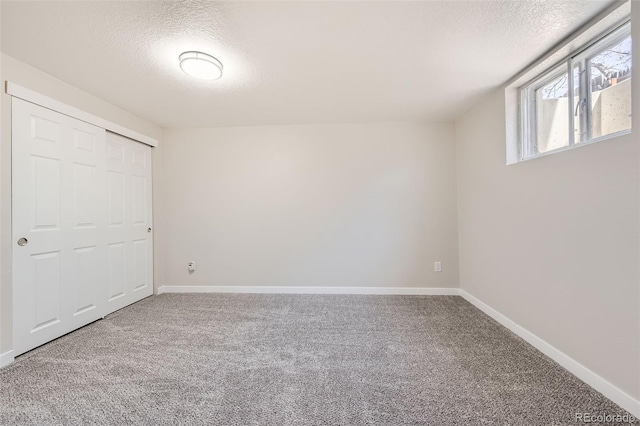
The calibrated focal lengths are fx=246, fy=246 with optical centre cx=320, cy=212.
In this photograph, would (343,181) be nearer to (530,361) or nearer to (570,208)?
(570,208)

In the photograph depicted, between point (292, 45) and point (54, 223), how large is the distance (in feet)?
8.28

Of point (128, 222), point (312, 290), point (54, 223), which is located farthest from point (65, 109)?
point (312, 290)

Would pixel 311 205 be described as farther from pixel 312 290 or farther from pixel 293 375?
pixel 293 375

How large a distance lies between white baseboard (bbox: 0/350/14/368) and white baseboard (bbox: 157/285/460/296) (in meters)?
1.57

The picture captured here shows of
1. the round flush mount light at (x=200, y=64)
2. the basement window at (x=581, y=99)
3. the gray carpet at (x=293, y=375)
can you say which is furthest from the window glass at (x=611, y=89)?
the round flush mount light at (x=200, y=64)

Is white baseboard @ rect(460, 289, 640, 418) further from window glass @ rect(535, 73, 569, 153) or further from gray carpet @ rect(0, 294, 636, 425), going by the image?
window glass @ rect(535, 73, 569, 153)

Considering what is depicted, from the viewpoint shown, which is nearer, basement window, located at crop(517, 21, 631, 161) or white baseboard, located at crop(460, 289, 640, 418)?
white baseboard, located at crop(460, 289, 640, 418)

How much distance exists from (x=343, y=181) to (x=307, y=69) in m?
1.60

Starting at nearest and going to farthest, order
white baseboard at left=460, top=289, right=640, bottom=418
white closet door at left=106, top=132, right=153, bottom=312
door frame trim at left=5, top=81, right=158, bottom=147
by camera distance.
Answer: white baseboard at left=460, top=289, right=640, bottom=418 → door frame trim at left=5, top=81, right=158, bottom=147 → white closet door at left=106, top=132, right=153, bottom=312

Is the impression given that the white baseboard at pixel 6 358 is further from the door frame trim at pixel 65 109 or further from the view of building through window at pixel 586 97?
the view of building through window at pixel 586 97

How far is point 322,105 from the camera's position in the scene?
2766 mm

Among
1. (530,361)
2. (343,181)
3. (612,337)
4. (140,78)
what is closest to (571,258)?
(612,337)

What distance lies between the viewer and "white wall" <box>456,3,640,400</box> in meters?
1.35

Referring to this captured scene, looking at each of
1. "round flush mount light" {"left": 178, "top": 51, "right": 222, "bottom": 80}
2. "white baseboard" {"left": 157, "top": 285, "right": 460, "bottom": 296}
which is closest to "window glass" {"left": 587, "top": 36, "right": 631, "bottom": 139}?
"white baseboard" {"left": 157, "top": 285, "right": 460, "bottom": 296}
